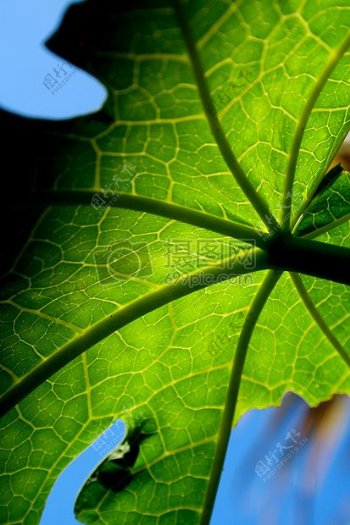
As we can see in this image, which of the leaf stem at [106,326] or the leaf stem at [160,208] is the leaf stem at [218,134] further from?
the leaf stem at [106,326]

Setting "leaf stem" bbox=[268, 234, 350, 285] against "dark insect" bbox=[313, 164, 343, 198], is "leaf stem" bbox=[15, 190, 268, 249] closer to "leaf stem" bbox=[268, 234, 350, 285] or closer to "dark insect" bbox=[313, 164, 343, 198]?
"leaf stem" bbox=[268, 234, 350, 285]

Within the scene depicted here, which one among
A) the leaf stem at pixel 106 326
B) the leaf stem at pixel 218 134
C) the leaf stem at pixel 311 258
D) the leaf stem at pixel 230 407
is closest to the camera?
the leaf stem at pixel 218 134

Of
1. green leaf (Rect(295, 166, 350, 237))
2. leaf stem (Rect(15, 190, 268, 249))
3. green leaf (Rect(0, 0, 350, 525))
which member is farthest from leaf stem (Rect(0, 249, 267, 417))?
green leaf (Rect(295, 166, 350, 237))

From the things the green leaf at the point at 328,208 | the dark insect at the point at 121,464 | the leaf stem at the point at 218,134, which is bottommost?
the dark insect at the point at 121,464

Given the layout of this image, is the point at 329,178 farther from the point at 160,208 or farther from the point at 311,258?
the point at 160,208

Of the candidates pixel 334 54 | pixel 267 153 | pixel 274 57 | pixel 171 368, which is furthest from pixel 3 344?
pixel 334 54

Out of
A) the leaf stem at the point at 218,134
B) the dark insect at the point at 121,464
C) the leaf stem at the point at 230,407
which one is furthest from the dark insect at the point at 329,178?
the dark insect at the point at 121,464

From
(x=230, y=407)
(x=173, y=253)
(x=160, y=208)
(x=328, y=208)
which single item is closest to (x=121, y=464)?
(x=230, y=407)
